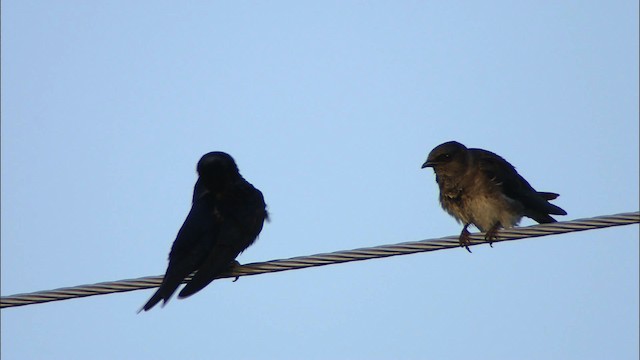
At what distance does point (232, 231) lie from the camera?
7.97 metres

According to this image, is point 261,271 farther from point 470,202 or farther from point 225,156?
point 470,202

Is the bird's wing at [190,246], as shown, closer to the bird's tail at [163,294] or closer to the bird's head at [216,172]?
the bird's tail at [163,294]

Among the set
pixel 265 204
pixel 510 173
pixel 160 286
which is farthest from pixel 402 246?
pixel 510 173

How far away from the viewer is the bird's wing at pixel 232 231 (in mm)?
7324

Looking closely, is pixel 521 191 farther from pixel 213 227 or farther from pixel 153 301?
pixel 153 301

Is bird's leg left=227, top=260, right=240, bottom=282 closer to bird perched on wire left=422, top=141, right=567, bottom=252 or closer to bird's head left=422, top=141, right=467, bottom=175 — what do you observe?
bird perched on wire left=422, top=141, right=567, bottom=252

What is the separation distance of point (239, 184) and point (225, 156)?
321 mm

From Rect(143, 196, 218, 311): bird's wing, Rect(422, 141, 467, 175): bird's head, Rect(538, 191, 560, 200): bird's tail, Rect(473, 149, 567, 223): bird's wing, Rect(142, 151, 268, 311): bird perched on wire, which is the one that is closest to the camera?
Rect(143, 196, 218, 311): bird's wing

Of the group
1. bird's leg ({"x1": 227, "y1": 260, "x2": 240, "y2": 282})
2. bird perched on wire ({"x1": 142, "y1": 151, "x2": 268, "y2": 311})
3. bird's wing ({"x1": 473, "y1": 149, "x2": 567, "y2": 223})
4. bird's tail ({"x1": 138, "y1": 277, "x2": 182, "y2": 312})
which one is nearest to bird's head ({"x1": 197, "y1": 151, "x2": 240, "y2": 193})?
bird perched on wire ({"x1": 142, "y1": 151, "x2": 268, "y2": 311})

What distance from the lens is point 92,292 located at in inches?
240

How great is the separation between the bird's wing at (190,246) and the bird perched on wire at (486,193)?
2.20 m

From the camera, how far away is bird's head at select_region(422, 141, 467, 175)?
9.52m

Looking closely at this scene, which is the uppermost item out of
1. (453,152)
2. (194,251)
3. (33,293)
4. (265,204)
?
(453,152)

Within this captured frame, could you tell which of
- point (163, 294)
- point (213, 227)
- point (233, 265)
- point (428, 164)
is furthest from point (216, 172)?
point (428, 164)
